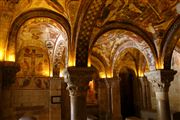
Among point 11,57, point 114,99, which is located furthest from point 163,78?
point 11,57

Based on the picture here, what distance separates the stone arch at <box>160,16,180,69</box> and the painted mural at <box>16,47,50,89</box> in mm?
6386

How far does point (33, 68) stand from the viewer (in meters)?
Answer: 11.0

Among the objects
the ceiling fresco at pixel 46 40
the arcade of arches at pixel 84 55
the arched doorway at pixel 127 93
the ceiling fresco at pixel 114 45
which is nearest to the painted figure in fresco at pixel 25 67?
the arcade of arches at pixel 84 55

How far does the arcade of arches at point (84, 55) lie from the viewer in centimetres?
606

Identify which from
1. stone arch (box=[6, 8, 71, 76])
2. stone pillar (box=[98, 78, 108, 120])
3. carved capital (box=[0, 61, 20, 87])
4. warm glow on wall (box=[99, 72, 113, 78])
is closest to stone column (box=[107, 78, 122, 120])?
warm glow on wall (box=[99, 72, 113, 78])

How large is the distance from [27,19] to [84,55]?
231cm

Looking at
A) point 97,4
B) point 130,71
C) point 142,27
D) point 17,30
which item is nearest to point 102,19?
point 97,4

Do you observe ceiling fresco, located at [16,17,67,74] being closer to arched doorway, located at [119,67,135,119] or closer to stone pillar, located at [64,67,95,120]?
stone pillar, located at [64,67,95,120]

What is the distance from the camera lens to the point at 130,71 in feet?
49.4

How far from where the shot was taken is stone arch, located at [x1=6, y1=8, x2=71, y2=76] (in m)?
5.77

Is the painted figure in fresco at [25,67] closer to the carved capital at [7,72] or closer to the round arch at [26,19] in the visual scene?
the round arch at [26,19]

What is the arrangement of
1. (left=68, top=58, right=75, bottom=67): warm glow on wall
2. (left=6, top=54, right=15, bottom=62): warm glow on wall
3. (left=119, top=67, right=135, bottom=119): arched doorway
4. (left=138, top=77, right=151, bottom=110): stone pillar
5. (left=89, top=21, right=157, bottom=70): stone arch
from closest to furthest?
(left=6, top=54, right=15, bottom=62): warm glow on wall, (left=68, top=58, right=75, bottom=67): warm glow on wall, (left=89, top=21, right=157, bottom=70): stone arch, (left=138, top=77, right=151, bottom=110): stone pillar, (left=119, top=67, right=135, bottom=119): arched doorway

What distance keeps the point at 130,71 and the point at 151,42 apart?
6.82 m

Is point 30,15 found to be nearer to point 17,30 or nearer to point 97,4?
point 17,30
